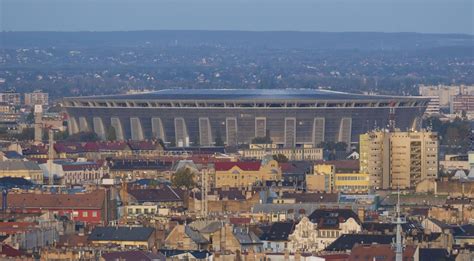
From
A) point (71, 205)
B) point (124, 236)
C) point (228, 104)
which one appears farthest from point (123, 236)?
point (228, 104)

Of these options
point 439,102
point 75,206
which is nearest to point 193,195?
point 75,206

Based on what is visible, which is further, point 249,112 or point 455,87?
point 455,87

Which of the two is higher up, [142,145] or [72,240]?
[142,145]

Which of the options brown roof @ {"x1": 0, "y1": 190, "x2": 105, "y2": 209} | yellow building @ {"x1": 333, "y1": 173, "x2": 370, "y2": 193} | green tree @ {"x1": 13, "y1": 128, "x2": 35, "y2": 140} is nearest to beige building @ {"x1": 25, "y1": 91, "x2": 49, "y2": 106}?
green tree @ {"x1": 13, "y1": 128, "x2": 35, "y2": 140}

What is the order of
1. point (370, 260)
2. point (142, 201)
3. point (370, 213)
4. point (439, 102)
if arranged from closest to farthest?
1. point (370, 260)
2. point (370, 213)
3. point (142, 201)
4. point (439, 102)

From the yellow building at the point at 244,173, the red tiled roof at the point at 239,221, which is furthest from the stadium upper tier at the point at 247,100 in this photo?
the red tiled roof at the point at 239,221

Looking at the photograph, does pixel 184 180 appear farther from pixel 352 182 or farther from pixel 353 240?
pixel 353 240

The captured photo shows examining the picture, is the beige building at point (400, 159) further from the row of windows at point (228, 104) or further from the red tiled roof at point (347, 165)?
the row of windows at point (228, 104)

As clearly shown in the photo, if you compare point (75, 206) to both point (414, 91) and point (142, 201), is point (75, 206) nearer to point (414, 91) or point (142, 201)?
point (142, 201)
